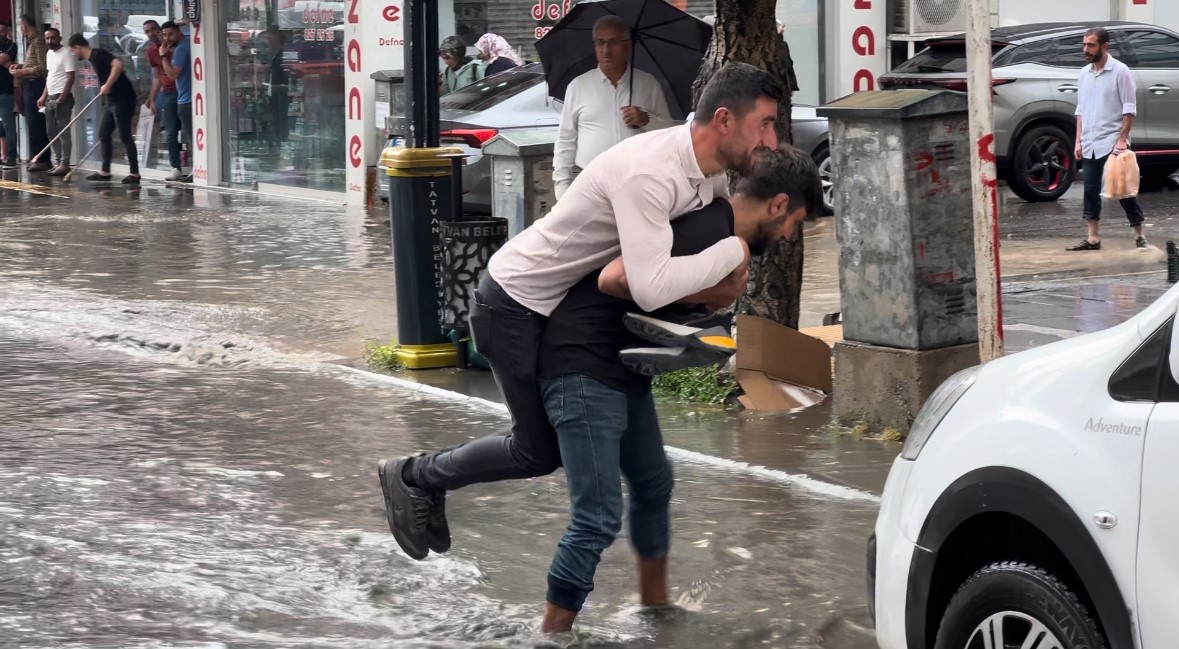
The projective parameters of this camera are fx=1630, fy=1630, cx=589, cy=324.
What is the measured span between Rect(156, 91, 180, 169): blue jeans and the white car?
19.2 meters

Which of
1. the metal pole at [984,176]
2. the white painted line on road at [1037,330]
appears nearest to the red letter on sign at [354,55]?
the white painted line on road at [1037,330]

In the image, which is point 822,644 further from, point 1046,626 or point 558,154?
point 558,154

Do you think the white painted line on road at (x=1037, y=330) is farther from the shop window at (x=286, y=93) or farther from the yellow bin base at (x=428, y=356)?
the shop window at (x=286, y=93)

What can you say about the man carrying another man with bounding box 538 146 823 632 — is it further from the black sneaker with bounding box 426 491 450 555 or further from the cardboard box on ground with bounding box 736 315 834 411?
the cardboard box on ground with bounding box 736 315 834 411

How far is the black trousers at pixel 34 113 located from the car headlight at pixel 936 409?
2242 centimetres

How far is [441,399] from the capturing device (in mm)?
8383

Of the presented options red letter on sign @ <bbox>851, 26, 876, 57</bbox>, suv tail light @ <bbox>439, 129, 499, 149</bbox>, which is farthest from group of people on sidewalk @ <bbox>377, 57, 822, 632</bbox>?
red letter on sign @ <bbox>851, 26, 876, 57</bbox>

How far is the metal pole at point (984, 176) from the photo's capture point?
6.23 m

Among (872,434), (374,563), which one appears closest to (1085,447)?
(374,563)

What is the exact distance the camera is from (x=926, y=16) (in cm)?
1914

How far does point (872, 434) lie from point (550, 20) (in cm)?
1313

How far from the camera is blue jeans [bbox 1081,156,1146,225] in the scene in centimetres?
1302

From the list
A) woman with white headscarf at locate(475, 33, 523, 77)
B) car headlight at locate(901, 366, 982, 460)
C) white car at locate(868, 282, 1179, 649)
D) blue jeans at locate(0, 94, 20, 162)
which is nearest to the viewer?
white car at locate(868, 282, 1179, 649)

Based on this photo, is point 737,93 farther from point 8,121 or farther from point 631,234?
point 8,121
